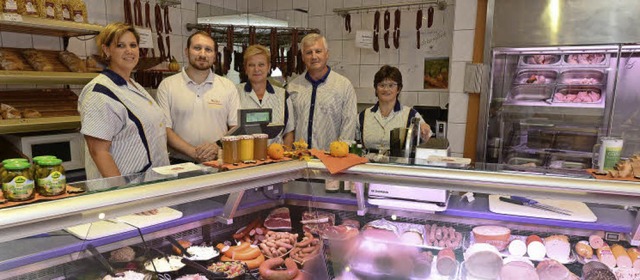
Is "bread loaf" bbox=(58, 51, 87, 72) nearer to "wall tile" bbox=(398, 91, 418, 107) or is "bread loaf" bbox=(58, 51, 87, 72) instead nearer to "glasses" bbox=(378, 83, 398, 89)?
"glasses" bbox=(378, 83, 398, 89)

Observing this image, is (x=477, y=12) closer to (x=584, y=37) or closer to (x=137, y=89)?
(x=584, y=37)

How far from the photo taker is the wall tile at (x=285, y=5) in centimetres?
683

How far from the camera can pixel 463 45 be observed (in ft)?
16.0

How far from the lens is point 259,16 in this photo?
6074 mm

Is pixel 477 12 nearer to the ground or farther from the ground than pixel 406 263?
farther from the ground

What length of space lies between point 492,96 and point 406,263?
3.20m

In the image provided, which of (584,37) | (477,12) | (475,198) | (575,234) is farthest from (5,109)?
(584,37)

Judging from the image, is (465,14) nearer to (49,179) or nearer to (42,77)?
(42,77)

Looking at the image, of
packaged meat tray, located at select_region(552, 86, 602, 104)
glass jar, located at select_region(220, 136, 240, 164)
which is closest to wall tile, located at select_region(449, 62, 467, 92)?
packaged meat tray, located at select_region(552, 86, 602, 104)

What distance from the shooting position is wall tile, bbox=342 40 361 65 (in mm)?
6312

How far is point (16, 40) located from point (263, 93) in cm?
254

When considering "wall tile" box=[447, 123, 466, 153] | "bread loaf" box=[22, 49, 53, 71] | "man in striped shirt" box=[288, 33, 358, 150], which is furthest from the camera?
"wall tile" box=[447, 123, 466, 153]

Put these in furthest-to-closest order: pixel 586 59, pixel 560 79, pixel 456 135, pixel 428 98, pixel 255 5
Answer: pixel 255 5, pixel 428 98, pixel 456 135, pixel 560 79, pixel 586 59

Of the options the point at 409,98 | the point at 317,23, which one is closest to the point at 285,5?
the point at 317,23
